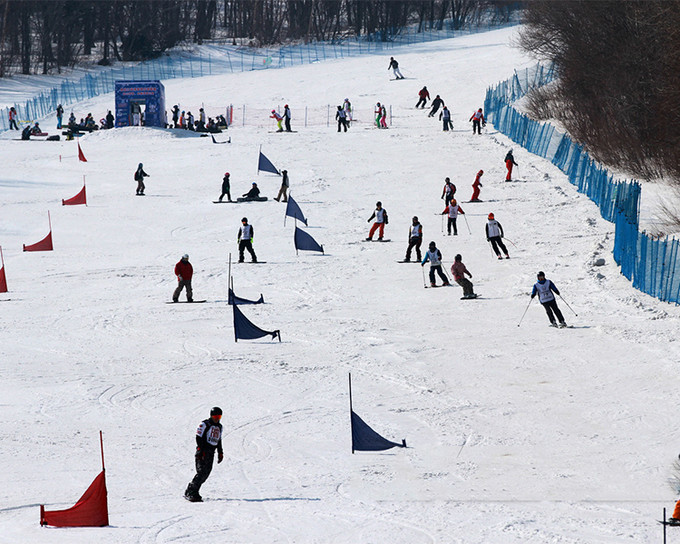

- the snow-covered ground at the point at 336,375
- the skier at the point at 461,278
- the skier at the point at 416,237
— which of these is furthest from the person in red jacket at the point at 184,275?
the skier at the point at 416,237

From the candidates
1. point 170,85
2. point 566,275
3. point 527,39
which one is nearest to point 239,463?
point 566,275

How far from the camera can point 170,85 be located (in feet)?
221

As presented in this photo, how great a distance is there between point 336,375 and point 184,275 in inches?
240

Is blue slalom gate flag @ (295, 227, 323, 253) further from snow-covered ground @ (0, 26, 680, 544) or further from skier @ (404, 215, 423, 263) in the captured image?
skier @ (404, 215, 423, 263)

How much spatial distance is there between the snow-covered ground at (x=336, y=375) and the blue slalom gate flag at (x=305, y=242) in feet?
0.82

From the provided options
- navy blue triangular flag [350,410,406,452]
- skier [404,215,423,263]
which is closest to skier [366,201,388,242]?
skier [404,215,423,263]

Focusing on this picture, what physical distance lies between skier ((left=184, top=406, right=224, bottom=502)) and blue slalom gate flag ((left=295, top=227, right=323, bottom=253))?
48.2 ft

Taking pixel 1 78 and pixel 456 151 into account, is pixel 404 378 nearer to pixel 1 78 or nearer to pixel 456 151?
pixel 456 151

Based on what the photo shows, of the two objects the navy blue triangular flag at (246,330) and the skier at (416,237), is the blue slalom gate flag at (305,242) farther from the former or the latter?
the navy blue triangular flag at (246,330)

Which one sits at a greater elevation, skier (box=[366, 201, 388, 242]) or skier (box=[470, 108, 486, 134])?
skier (box=[470, 108, 486, 134])

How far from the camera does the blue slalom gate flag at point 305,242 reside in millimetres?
25484

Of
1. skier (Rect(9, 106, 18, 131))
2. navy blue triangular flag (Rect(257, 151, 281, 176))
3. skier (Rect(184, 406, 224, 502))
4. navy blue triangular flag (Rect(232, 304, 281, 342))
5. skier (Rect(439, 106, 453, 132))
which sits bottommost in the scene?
skier (Rect(9, 106, 18, 131))

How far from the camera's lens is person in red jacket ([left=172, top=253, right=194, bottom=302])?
20734 millimetres

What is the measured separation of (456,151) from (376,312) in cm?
2040
